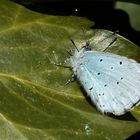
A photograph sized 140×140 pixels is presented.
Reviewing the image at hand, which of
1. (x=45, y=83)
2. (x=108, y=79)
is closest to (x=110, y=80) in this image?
(x=108, y=79)

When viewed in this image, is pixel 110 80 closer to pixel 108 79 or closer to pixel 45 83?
pixel 108 79

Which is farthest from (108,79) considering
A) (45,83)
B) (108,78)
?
(45,83)

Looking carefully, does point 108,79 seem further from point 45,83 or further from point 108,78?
point 45,83
